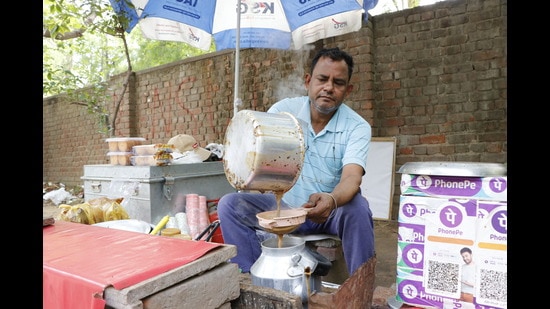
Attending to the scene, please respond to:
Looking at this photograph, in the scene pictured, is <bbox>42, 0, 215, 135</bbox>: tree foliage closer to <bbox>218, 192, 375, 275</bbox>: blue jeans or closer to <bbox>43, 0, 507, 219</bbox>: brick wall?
<bbox>218, 192, 375, 275</bbox>: blue jeans

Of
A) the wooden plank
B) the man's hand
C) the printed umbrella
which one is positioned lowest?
the wooden plank

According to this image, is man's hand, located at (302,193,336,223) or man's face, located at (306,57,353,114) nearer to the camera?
man's hand, located at (302,193,336,223)

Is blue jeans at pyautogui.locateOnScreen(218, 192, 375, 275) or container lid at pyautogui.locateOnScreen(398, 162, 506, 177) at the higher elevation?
container lid at pyautogui.locateOnScreen(398, 162, 506, 177)

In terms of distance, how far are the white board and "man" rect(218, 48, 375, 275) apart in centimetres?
209

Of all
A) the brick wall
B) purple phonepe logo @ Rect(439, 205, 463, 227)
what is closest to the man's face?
purple phonepe logo @ Rect(439, 205, 463, 227)

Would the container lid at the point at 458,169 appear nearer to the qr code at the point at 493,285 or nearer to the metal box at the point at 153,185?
the qr code at the point at 493,285

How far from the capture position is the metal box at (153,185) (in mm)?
2582

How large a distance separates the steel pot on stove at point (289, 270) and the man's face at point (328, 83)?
43.0 inches

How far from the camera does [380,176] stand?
173 inches

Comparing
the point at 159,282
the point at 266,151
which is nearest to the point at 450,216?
the point at 266,151

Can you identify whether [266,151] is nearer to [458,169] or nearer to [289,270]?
[289,270]

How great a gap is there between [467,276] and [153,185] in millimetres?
2060

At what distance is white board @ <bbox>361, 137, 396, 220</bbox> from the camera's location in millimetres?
4305
